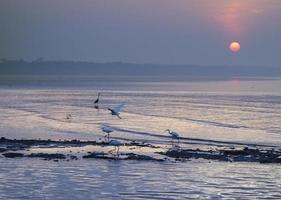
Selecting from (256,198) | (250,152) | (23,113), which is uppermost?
(23,113)

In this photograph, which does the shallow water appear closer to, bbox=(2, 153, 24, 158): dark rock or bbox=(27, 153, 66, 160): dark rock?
bbox=(27, 153, 66, 160): dark rock

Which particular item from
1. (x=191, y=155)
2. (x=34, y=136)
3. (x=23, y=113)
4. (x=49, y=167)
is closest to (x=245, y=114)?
(x=23, y=113)

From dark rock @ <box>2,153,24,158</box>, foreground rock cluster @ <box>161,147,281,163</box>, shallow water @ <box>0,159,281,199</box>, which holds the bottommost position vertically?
shallow water @ <box>0,159,281,199</box>

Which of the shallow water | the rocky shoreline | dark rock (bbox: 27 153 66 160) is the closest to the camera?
the shallow water

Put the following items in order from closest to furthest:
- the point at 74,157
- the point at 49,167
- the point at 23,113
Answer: the point at 49,167, the point at 74,157, the point at 23,113

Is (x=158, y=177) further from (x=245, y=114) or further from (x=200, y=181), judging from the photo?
(x=245, y=114)

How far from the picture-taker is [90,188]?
787 inches

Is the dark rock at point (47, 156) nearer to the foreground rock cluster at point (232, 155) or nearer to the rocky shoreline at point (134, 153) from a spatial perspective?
the rocky shoreline at point (134, 153)

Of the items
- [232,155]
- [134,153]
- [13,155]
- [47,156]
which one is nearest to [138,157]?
[134,153]

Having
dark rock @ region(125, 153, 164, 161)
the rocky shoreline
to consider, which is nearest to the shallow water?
dark rock @ region(125, 153, 164, 161)

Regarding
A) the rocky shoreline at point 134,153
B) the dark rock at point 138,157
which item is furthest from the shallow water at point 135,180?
the rocky shoreline at point 134,153

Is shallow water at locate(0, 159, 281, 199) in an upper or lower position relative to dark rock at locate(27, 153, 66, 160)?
lower

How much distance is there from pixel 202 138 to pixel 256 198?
18576mm

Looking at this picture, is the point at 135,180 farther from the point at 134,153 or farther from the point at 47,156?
the point at 134,153
